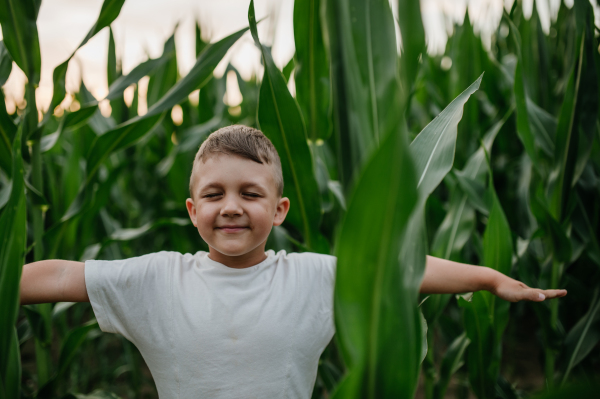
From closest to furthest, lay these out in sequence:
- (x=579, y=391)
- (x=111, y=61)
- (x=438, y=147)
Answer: (x=579, y=391) < (x=438, y=147) < (x=111, y=61)

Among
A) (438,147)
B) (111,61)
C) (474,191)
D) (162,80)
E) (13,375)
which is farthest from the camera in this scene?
(162,80)

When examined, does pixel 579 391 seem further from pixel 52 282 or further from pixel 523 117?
pixel 523 117

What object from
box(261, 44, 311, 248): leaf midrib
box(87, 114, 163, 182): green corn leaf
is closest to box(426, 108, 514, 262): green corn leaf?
box(261, 44, 311, 248): leaf midrib

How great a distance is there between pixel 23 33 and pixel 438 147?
0.80 metres

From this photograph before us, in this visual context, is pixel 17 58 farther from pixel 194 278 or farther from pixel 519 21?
pixel 519 21

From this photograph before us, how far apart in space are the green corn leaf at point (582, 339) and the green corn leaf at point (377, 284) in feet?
2.70

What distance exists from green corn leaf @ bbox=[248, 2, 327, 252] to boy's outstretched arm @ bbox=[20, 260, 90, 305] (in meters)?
0.36

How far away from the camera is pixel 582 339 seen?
98cm

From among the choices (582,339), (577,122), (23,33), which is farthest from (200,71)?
(582,339)

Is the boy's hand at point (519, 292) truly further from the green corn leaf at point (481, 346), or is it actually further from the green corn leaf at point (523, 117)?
the green corn leaf at point (523, 117)

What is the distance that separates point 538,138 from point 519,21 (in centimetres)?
56

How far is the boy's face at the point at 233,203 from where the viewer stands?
0.62 metres

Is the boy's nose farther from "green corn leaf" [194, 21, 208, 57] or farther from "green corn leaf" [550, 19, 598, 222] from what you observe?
"green corn leaf" [194, 21, 208, 57]

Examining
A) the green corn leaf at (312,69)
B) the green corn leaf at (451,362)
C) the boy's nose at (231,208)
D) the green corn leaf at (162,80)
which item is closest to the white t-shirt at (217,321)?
the boy's nose at (231,208)
